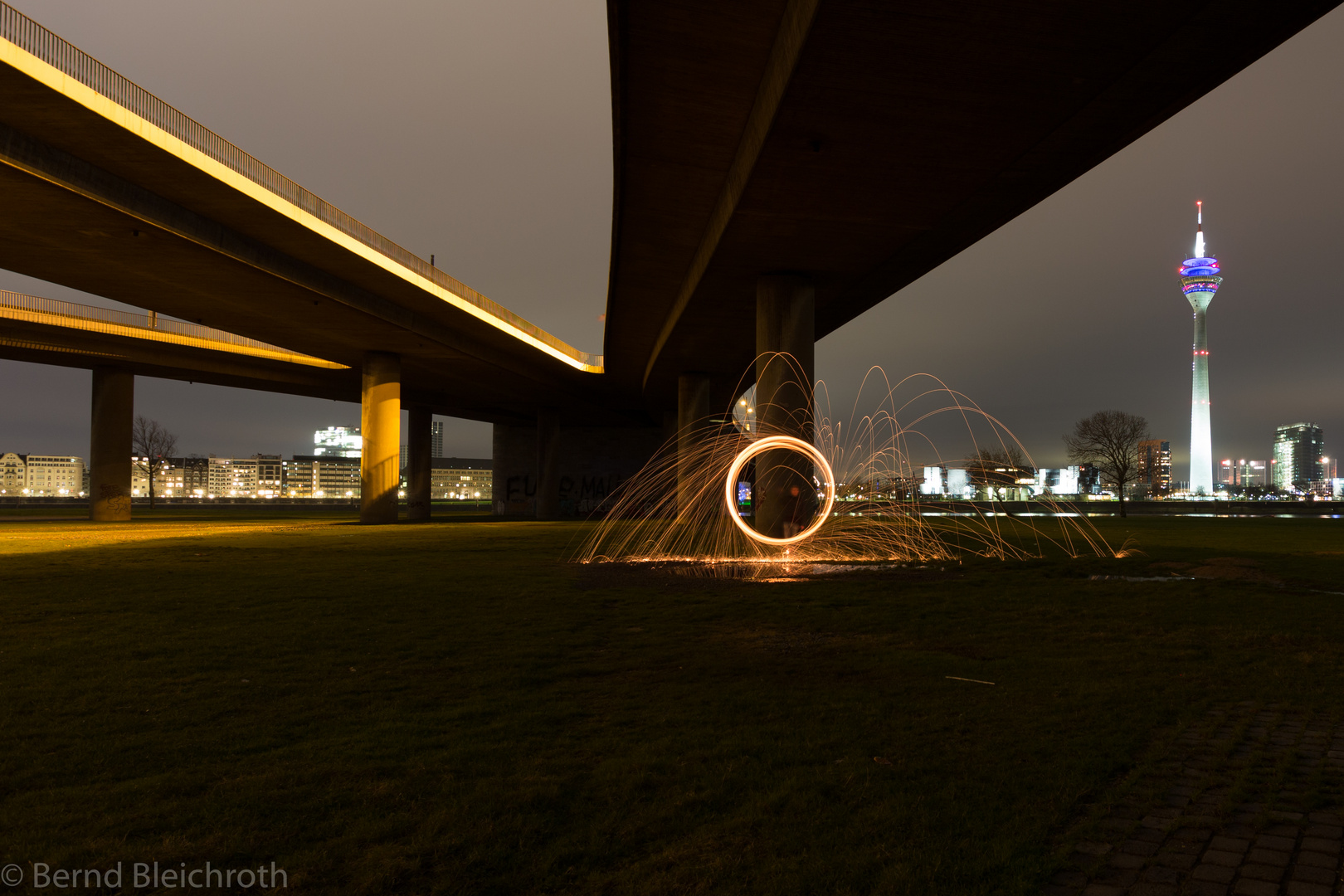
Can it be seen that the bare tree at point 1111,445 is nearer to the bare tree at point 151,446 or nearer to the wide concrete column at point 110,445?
the wide concrete column at point 110,445

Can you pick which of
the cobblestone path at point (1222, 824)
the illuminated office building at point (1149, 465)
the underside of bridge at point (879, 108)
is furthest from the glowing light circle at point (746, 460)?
the illuminated office building at point (1149, 465)

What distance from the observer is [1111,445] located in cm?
6369

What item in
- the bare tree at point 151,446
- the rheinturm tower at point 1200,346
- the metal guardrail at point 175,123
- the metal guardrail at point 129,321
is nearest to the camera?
the metal guardrail at point 175,123

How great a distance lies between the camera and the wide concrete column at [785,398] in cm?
2203

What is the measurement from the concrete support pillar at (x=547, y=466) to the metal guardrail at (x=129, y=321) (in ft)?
61.3

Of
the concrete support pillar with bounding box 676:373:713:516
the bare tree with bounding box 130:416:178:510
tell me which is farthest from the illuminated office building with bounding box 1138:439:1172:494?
the bare tree with bounding box 130:416:178:510

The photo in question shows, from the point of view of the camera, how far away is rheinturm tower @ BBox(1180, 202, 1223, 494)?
153 metres

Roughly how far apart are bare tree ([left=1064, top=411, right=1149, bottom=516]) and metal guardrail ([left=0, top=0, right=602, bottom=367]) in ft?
183

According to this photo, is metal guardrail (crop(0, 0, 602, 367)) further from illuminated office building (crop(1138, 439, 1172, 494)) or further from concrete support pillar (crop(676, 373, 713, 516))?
illuminated office building (crop(1138, 439, 1172, 494))

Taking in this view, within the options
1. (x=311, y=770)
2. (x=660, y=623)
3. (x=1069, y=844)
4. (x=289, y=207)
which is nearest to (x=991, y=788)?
(x=1069, y=844)

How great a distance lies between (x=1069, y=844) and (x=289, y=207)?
1001 inches

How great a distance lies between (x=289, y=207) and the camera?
76.4ft

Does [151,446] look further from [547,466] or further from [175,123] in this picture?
[175,123]

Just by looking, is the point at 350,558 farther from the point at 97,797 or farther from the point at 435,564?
the point at 97,797
